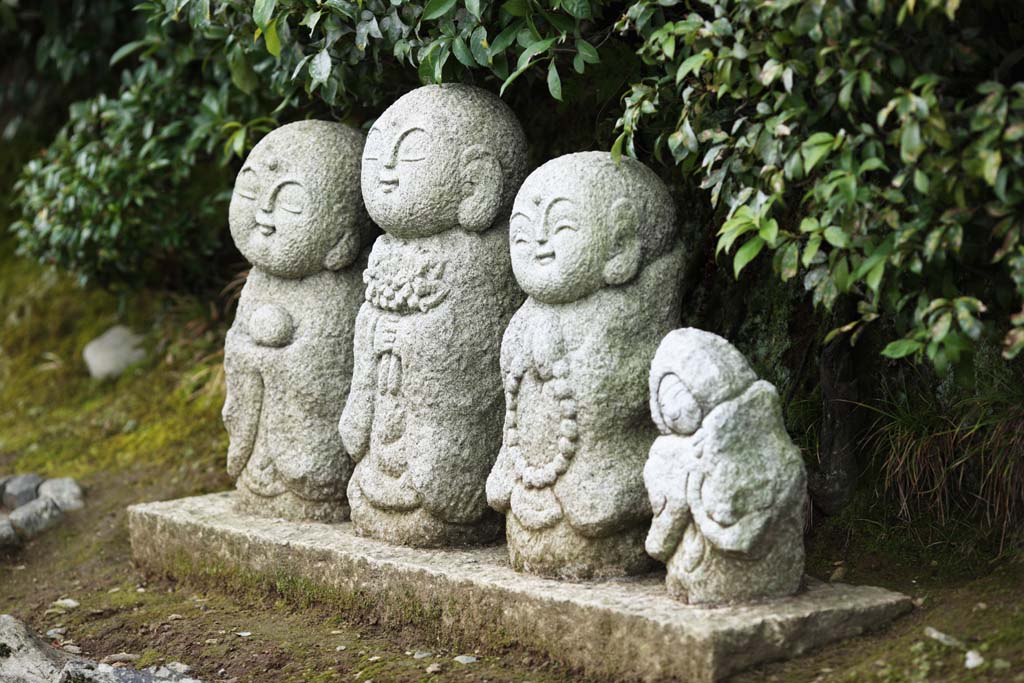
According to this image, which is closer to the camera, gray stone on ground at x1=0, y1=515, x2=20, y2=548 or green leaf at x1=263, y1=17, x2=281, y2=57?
green leaf at x1=263, y1=17, x2=281, y2=57

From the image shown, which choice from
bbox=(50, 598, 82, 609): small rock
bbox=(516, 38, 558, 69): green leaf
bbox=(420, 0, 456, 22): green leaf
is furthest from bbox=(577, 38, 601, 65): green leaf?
bbox=(50, 598, 82, 609): small rock

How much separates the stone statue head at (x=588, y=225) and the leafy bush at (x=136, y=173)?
114 inches

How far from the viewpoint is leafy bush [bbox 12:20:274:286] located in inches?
277

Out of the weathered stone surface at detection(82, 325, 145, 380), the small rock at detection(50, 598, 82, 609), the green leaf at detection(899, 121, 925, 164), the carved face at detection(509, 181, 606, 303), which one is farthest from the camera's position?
the weathered stone surface at detection(82, 325, 145, 380)

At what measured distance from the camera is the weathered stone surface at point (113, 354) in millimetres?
8023

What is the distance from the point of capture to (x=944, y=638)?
3.77m

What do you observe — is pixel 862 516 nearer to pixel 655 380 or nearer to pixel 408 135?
pixel 655 380

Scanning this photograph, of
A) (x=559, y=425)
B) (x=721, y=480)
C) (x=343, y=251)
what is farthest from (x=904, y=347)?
(x=343, y=251)

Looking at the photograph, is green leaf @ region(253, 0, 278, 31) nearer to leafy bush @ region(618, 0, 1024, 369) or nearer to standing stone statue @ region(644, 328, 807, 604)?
leafy bush @ region(618, 0, 1024, 369)

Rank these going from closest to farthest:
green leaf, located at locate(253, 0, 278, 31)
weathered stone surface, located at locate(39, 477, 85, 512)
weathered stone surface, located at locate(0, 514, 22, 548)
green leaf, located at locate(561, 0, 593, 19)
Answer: green leaf, located at locate(561, 0, 593, 19)
green leaf, located at locate(253, 0, 278, 31)
weathered stone surface, located at locate(0, 514, 22, 548)
weathered stone surface, located at locate(39, 477, 85, 512)

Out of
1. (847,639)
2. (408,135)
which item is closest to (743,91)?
(408,135)

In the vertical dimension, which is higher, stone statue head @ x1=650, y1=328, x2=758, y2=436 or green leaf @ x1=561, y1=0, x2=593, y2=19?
green leaf @ x1=561, y1=0, x2=593, y2=19

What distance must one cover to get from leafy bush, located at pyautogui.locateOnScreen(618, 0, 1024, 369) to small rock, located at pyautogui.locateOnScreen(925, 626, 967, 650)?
839mm

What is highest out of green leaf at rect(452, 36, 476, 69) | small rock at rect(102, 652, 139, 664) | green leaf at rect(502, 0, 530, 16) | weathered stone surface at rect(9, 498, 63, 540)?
green leaf at rect(502, 0, 530, 16)
